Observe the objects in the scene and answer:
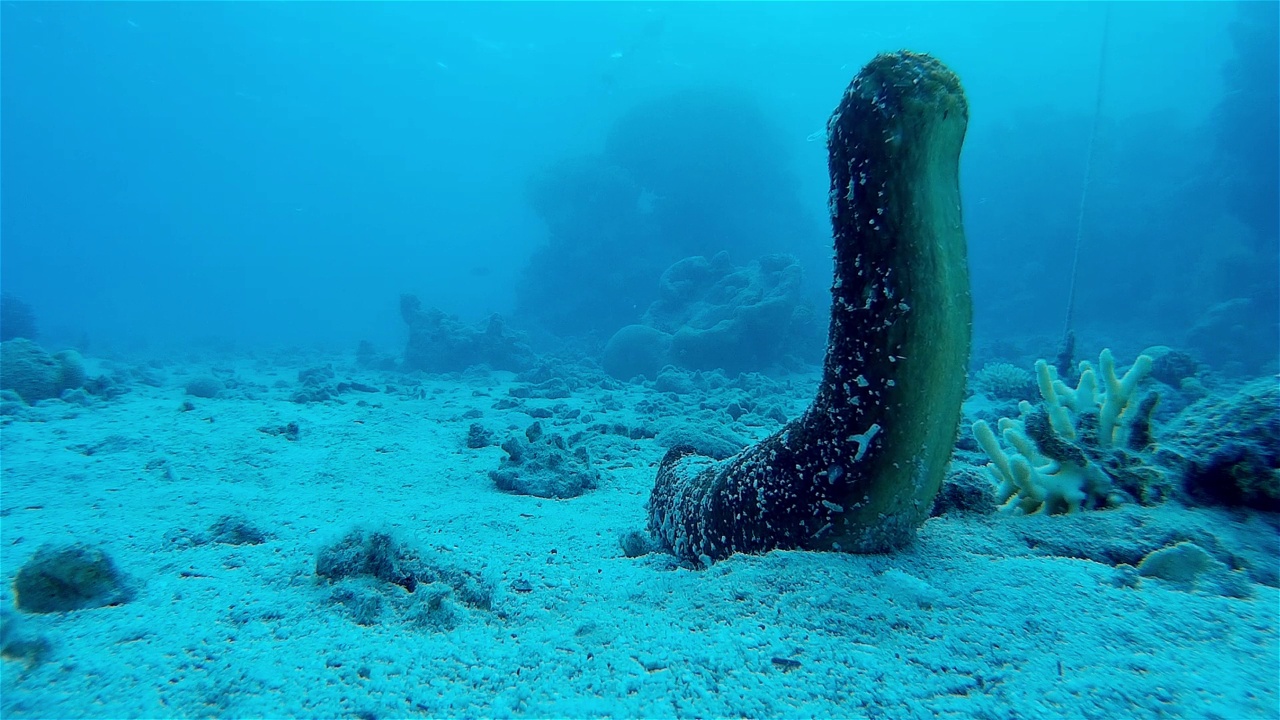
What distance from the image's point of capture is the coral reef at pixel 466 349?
1653 cm

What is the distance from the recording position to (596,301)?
25812 millimetres

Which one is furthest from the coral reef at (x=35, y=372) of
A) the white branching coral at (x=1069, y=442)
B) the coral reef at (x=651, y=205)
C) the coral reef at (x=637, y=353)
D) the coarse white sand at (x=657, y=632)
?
the coral reef at (x=651, y=205)

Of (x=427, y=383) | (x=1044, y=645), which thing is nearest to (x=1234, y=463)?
(x=1044, y=645)

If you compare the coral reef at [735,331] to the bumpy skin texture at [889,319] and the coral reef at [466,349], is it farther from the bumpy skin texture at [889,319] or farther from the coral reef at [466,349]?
the bumpy skin texture at [889,319]

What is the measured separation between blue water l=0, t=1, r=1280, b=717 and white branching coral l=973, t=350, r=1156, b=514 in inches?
5.8

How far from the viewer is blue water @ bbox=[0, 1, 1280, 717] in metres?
1.56

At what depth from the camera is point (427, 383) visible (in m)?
13.3

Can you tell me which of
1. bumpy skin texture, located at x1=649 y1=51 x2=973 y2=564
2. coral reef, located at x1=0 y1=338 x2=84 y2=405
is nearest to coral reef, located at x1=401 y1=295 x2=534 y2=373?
coral reef, located at x1=0 y1=338 x2=84 y2=405

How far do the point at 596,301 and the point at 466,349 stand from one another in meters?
10.2

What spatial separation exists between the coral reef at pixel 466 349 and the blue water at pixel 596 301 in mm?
110

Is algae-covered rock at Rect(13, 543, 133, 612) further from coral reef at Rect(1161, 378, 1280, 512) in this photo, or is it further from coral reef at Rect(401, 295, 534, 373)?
coral reef at Rect(401, 295, 534, 373)

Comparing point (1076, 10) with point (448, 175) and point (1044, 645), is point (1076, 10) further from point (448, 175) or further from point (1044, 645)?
point (448, 175)

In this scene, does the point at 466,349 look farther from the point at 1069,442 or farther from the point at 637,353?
the point at 1069,442

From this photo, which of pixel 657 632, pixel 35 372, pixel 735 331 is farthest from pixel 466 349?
pixel 657 632
